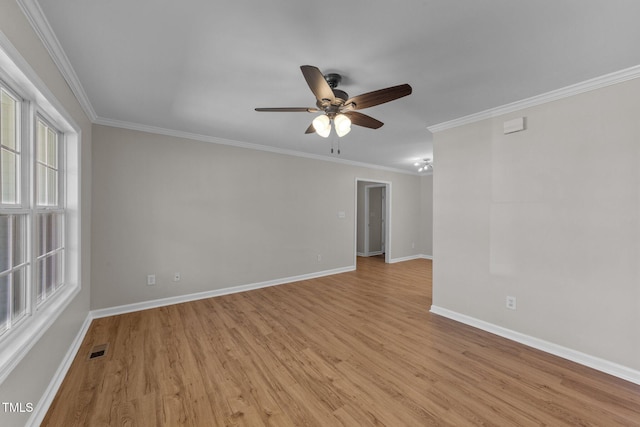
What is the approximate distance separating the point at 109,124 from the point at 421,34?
3574 mm

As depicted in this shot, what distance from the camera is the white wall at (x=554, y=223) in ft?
6.97

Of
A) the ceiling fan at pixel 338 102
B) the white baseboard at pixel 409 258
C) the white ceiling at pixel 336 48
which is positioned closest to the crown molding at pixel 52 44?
the white ceiling at pixel 336 48

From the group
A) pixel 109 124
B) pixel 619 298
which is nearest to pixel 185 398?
pixel 109 124

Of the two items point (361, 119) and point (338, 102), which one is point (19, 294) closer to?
point (338, 102)

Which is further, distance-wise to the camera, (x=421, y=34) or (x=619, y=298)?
(x=619, y=298)

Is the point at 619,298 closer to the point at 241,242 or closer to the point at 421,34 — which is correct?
the point at 421,34

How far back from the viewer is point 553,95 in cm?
244

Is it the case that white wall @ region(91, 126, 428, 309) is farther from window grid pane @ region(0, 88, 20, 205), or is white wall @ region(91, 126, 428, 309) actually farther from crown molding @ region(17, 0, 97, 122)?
window grid pane @ region(0, 88, 20, 205)

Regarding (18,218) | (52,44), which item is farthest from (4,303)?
(52,44)

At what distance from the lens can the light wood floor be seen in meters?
1.70

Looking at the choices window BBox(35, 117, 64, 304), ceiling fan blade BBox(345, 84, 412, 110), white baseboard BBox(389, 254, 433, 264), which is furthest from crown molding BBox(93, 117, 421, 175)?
ceiling fan blade BBox(345, 84, 412, 110)

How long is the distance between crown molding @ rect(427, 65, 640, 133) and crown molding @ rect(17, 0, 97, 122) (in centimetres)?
356

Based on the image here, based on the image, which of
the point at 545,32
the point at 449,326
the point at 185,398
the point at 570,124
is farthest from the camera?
the point at 449,326

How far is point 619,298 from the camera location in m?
2.14
